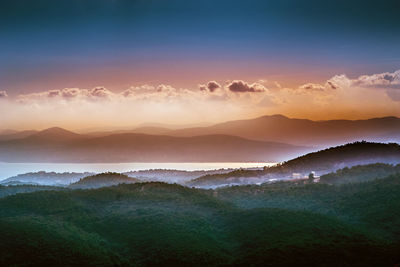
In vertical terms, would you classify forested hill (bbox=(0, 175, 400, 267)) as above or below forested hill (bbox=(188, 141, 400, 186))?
below

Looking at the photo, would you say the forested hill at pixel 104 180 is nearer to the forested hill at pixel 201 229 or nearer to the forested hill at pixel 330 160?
the forested hill at pixel 330 160

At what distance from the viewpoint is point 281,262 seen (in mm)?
38781

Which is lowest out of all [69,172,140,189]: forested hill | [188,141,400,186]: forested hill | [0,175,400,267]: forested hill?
[0,175,400,267]: forested hill

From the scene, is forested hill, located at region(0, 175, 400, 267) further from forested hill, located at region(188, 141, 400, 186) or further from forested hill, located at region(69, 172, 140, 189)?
forested hill, located at region(69, 172, 140, 189)

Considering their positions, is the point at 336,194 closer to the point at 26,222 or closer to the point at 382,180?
the point at 382,180

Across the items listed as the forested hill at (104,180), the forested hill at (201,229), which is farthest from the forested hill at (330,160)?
the forested hill at (104,180)

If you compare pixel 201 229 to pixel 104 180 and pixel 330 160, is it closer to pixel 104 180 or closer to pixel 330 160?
pixel 330 160

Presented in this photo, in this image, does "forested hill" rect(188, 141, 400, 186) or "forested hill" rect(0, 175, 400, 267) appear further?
"forested hill" rect(188, 141, 400, 186)

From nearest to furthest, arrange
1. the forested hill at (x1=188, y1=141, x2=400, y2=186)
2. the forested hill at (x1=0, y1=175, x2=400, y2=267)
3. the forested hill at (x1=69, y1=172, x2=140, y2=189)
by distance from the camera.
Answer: the forested hill at (x1=0, y1=175, x2=400, y2=267) < the forested hill at (x1=188, y1=141, x2=400, y2=186) < the forested hill at (x1=69, y1=172, x2=140, y2=189)

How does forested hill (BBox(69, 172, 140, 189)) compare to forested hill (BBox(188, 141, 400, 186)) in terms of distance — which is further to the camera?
forested hill (BBox(69, 172, 140, 189))

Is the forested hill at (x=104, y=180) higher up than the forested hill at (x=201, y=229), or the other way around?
the forested hill at (x=104, y=180)

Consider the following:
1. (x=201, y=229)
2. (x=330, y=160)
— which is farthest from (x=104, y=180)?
(x=201, y=229)

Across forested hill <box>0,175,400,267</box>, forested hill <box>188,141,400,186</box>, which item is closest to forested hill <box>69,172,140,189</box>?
forested hill <box>188,141,400,186</box>

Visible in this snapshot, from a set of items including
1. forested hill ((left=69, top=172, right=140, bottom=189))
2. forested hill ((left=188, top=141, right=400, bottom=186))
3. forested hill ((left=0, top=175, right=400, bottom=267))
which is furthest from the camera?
forested hill ((left=69, top=172, right=140, bottom=189))
